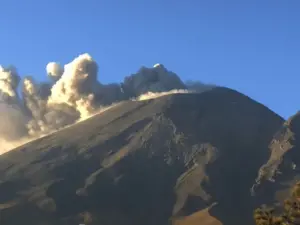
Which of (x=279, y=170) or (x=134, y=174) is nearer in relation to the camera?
(x=134, y=174)

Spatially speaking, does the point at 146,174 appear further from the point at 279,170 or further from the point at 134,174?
the point at 279,170

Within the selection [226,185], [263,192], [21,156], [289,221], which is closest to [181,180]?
[226,185]

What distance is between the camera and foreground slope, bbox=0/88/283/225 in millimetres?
149625

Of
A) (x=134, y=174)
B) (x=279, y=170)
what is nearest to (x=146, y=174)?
(x=134, y=174)

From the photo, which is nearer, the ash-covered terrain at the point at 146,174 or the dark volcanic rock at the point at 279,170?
the ash-covered terrain at the point at 146,174

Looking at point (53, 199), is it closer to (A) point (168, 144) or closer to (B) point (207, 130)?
(A) point (168, 144)

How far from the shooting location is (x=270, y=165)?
182250mm

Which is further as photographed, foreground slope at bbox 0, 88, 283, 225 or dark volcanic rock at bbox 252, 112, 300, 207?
dark volcanic rock at bbox 252, 112, 300, 207

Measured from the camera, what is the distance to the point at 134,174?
168375 mm

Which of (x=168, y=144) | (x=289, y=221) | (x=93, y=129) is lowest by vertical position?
(x=289, y=221)

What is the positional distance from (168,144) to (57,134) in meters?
38.9

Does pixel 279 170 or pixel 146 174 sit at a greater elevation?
pixel 146 174

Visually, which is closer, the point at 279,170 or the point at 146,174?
the point at 146,174

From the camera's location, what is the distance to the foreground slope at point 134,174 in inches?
5891
